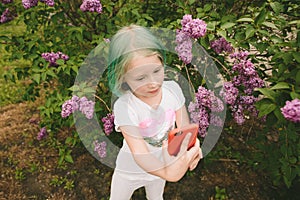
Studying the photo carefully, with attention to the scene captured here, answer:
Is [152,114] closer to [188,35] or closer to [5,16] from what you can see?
[188,35]

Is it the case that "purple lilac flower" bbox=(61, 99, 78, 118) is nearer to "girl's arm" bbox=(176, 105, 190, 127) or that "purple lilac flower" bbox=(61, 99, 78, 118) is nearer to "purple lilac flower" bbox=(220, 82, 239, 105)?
"girl's arm" bbox=(176, 105, 190, 127)

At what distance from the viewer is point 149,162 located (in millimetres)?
1380

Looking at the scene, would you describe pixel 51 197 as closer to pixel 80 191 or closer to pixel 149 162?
pixel 80 191

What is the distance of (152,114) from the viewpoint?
4.79ft

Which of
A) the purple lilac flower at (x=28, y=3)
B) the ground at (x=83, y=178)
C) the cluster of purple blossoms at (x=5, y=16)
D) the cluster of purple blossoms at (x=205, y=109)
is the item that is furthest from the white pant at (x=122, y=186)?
the cluster of purple blossoms at (x=5, y=16)

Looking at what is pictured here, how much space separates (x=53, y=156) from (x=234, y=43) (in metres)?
1.99

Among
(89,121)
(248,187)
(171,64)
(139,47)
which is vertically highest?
(139,47)

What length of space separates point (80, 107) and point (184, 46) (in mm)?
592

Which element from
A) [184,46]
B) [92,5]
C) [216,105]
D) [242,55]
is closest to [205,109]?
[216,105]

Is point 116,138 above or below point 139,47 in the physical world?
below

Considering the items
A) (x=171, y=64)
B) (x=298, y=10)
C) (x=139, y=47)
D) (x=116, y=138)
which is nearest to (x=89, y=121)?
(x=116, y=138)

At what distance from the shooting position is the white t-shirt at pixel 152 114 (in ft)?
4.71

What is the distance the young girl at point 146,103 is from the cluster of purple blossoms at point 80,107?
305 mm

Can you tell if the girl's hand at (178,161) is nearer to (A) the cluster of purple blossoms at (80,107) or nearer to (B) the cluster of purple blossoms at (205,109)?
(B) the cluster of purple blossoms at (205,109)
